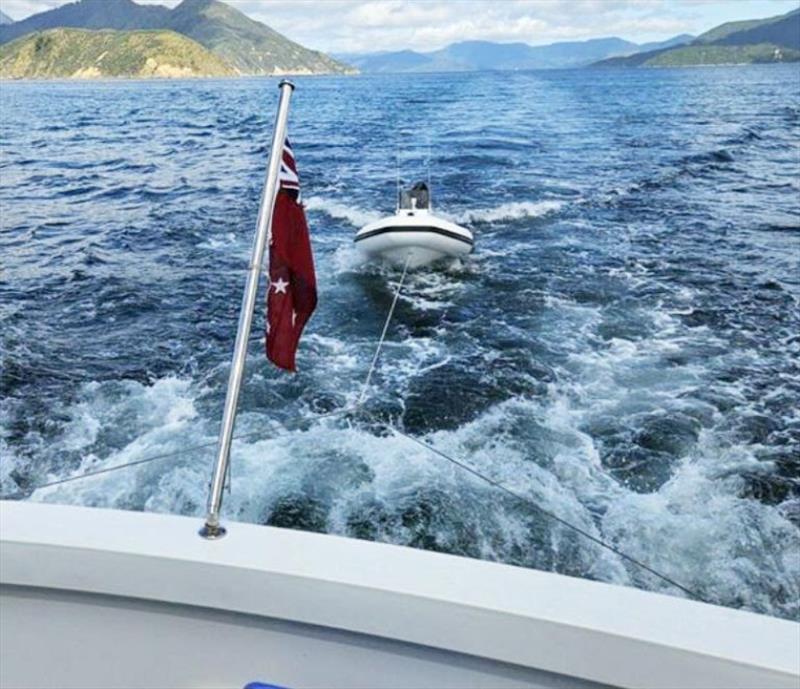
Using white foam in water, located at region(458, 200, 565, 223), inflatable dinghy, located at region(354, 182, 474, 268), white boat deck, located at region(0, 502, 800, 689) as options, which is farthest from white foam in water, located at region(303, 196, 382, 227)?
white boat deck, located at region(0, 502, 800, 689)

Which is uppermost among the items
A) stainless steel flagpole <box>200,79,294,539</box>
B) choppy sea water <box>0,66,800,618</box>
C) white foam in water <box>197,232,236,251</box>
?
stainless steel flagpole <box>200,79,294,539</box>

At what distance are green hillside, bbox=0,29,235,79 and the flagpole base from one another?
474ft

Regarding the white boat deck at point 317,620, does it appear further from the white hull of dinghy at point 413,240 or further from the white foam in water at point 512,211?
the white foam in water at point 512,211

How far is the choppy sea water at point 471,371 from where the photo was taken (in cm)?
526

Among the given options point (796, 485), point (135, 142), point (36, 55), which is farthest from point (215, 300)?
point (36, 55)

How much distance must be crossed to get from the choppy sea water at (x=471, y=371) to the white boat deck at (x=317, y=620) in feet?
10.3

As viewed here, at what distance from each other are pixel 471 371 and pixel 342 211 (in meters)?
8.37

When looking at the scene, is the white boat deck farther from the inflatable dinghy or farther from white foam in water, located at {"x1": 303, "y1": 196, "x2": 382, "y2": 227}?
white foam in water, located at {"x1": 303, "y1": 196, "x2": 382, "y2": 227}

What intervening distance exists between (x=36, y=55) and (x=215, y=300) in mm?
154717

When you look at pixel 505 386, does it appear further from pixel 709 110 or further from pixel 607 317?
pixel 709 110

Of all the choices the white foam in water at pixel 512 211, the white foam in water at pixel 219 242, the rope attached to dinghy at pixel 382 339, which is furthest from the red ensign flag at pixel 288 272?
the white foam in water at pixel 512 211

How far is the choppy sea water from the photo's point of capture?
5.26 metres

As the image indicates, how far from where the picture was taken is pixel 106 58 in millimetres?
133750

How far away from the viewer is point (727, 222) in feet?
47.6
